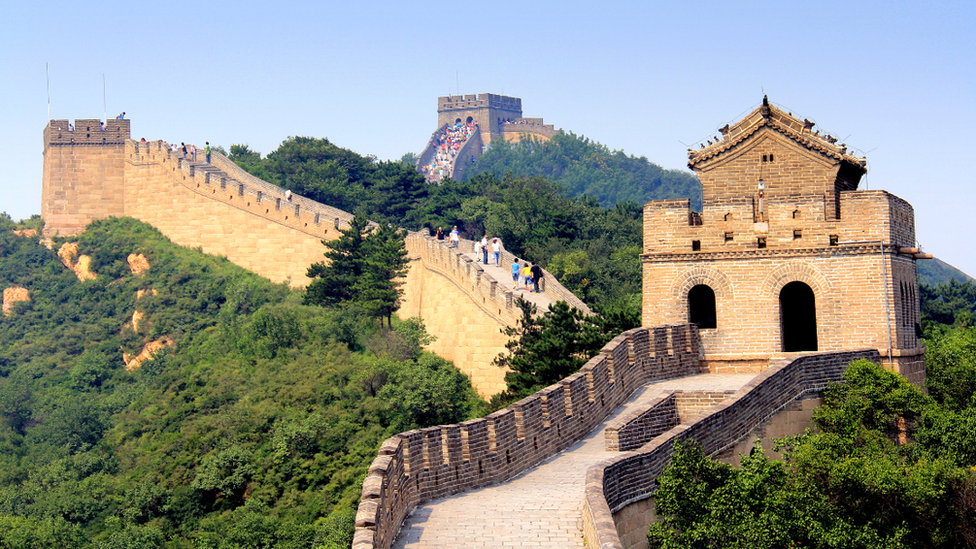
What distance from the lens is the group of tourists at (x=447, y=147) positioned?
11638cm

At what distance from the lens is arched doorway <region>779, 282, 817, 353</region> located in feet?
67.6

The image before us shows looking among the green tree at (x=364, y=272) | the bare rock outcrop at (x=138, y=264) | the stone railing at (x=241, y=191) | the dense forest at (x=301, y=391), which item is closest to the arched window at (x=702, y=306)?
the dense forest at (x=301, y=391)

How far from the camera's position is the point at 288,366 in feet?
116

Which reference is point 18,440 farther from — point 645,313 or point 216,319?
point 645,313

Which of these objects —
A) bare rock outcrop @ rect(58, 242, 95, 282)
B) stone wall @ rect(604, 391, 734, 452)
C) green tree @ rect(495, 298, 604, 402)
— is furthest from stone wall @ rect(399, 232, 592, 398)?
bare rock outcrop @ rect(58, 242, 95, 282)

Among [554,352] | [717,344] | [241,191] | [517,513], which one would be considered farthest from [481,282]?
[517,513]

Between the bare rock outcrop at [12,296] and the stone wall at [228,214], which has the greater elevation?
the stone wall at [228,214]

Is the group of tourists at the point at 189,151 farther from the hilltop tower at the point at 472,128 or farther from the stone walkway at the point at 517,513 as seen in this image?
the hilltop tower at the point at 472,128

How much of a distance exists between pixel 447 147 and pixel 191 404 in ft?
289

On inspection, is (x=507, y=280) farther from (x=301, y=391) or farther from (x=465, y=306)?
(x=301, y=391)

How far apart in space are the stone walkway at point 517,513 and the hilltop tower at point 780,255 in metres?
5.65

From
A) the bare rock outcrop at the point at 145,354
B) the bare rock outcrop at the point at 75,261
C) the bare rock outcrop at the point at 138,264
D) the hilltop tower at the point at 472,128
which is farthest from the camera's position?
the hilltop tower at the point at 472,128

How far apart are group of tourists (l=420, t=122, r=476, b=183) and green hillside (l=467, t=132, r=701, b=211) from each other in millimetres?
2758

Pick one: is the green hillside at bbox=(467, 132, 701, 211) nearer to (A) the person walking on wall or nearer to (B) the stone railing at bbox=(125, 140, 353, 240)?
(B) the stone railing at bbox=(125, 140, 353, 240)
